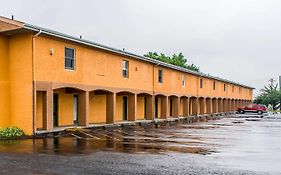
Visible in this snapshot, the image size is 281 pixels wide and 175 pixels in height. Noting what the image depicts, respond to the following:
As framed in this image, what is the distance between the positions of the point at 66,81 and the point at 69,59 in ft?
4.59

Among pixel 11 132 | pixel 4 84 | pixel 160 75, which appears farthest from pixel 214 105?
pixel 11 132

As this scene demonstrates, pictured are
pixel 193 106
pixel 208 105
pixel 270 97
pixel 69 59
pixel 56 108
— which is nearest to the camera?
pixel 69 59

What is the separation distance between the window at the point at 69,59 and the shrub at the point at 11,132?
4729 millimetres

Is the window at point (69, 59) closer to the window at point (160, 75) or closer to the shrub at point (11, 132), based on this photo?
the shrub at point (11, 132)

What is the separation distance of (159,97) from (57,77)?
59.0 feet

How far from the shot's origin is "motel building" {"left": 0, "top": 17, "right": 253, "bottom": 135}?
1916cm

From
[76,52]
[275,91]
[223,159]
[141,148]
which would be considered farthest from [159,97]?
[275,91]

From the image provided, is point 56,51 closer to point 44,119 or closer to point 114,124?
point 44,119

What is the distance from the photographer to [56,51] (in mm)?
20672

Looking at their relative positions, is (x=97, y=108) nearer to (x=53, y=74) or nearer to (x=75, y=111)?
(x=75, y=111)

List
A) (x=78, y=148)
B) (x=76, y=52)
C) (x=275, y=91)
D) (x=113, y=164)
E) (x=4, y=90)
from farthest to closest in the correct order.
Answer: (x=275, y=91)
(x=76, y=52)
(x=4, y=90)
(x=78, y=148)
(x=113, y=164)

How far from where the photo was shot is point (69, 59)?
21859mm

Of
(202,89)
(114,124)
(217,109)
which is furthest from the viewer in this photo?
(217,109)

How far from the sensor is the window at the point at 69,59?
21.6 m
